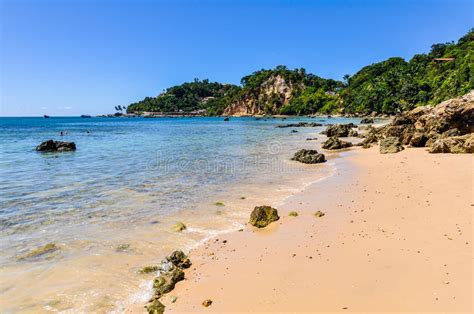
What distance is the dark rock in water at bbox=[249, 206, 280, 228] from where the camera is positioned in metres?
9.39

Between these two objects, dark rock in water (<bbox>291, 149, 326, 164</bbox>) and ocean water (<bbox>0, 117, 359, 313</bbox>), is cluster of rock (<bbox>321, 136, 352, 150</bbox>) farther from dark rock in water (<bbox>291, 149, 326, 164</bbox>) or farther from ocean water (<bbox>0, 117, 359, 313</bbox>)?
ocean water (<bbox>0, 117, 359, 313</bbox>)

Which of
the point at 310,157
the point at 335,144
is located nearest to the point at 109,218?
the point at 310,157

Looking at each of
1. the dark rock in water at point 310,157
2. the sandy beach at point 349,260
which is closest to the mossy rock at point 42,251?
the sandy beach at point 349,260

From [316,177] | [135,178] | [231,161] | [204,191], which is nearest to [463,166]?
[316,177]

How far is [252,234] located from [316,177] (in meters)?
8.34

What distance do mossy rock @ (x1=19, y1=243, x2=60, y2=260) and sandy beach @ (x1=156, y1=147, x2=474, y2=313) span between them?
3447mm

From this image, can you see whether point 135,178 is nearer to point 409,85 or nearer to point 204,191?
point 204,191

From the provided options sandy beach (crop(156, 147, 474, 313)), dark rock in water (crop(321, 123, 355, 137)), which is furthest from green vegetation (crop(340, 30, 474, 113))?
sandy beach (crop(156, 147, 474, 313))

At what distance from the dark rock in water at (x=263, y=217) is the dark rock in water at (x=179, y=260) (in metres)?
2.74

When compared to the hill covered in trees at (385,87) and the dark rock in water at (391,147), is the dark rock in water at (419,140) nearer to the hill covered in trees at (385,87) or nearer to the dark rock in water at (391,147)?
the dark rock in water at (391,147)

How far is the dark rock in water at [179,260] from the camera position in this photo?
6.99m

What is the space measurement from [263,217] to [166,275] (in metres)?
3.77

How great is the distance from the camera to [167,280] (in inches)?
247

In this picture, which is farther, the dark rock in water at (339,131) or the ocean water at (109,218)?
the dark rock in water at (339,131)
